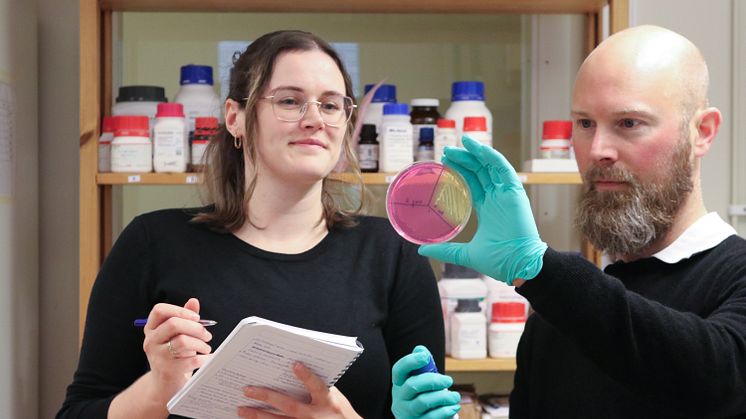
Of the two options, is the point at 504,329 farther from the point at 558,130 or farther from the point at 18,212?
the point at 18,212

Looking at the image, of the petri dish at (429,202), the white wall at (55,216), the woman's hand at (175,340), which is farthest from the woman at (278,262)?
the white wall at (55,216)

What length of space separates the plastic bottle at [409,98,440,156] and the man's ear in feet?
3.62

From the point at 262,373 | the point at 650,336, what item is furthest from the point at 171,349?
the point at 650,336

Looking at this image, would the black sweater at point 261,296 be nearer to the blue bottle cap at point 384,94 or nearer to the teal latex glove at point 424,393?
the teal latex glove at point 424,393

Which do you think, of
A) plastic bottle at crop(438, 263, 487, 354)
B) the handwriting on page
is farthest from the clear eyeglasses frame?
plastic bottle at crop(438, 263, 487, 354)

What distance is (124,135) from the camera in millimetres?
2223

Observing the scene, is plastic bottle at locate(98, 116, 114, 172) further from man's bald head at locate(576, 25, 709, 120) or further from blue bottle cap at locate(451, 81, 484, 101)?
man's bald head at locate(576, 25, 709, 120)

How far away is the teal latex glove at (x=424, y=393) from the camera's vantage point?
3.85ft

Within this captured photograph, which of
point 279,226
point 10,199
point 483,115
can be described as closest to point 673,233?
point 279,226

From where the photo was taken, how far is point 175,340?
129 centimetres

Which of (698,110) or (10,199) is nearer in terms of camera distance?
(698,110)

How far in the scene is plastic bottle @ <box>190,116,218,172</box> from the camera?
2240 millimetres

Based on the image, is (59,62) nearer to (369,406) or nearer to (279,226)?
(279,226)

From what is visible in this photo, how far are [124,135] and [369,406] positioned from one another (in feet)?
3.56
